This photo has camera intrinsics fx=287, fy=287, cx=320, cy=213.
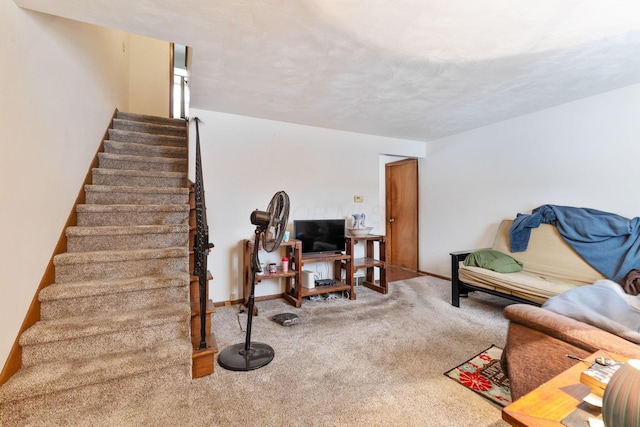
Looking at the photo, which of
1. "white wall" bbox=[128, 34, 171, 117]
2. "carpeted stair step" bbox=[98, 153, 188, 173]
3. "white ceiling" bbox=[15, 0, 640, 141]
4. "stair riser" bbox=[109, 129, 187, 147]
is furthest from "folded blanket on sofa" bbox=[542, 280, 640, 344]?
"white wall" bbox=[128, 34, 171, 117]

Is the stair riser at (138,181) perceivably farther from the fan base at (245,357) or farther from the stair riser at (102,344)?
the fan base at (245,357)

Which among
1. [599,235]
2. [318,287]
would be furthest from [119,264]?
[599,235]

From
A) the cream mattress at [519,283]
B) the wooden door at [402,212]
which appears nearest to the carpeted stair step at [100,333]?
the cream mattress at [519,283]

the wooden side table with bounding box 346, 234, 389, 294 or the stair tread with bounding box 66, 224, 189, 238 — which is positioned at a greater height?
the stair tread with bounding box 66, 224, 189, 238

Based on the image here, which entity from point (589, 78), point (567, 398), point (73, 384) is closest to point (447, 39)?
point (589, 78)

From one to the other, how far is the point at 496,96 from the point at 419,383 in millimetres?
2794

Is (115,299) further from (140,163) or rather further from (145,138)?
(145,138)

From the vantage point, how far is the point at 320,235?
3725 mm

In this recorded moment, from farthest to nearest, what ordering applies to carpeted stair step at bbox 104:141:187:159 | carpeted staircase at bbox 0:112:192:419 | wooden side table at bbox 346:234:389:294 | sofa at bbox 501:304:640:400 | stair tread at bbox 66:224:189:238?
wooden side table at bbox 346:234:389:294 → carpeted stair step at bbox 104:141:187:159 → stair tread at bbox 66:224:189:238 → carpeted staircase at bbox 0:112:192:419 → sofa at bbox 501:304:640:400

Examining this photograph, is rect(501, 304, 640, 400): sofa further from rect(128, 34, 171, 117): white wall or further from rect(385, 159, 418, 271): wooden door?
rect(128, 34, 171, 117): white wall

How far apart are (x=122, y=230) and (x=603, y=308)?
11.1ft

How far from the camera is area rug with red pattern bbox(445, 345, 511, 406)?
1751 millimetres

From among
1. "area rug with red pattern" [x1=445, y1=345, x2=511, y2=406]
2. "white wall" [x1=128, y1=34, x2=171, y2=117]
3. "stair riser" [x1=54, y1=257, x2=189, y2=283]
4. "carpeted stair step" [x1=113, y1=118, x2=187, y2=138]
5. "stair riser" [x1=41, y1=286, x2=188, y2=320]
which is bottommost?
"area rug with red pattern" [x1=445, y1=345, x2=511, y2=406]

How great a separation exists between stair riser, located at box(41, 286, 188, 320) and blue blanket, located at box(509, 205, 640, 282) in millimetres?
3676
